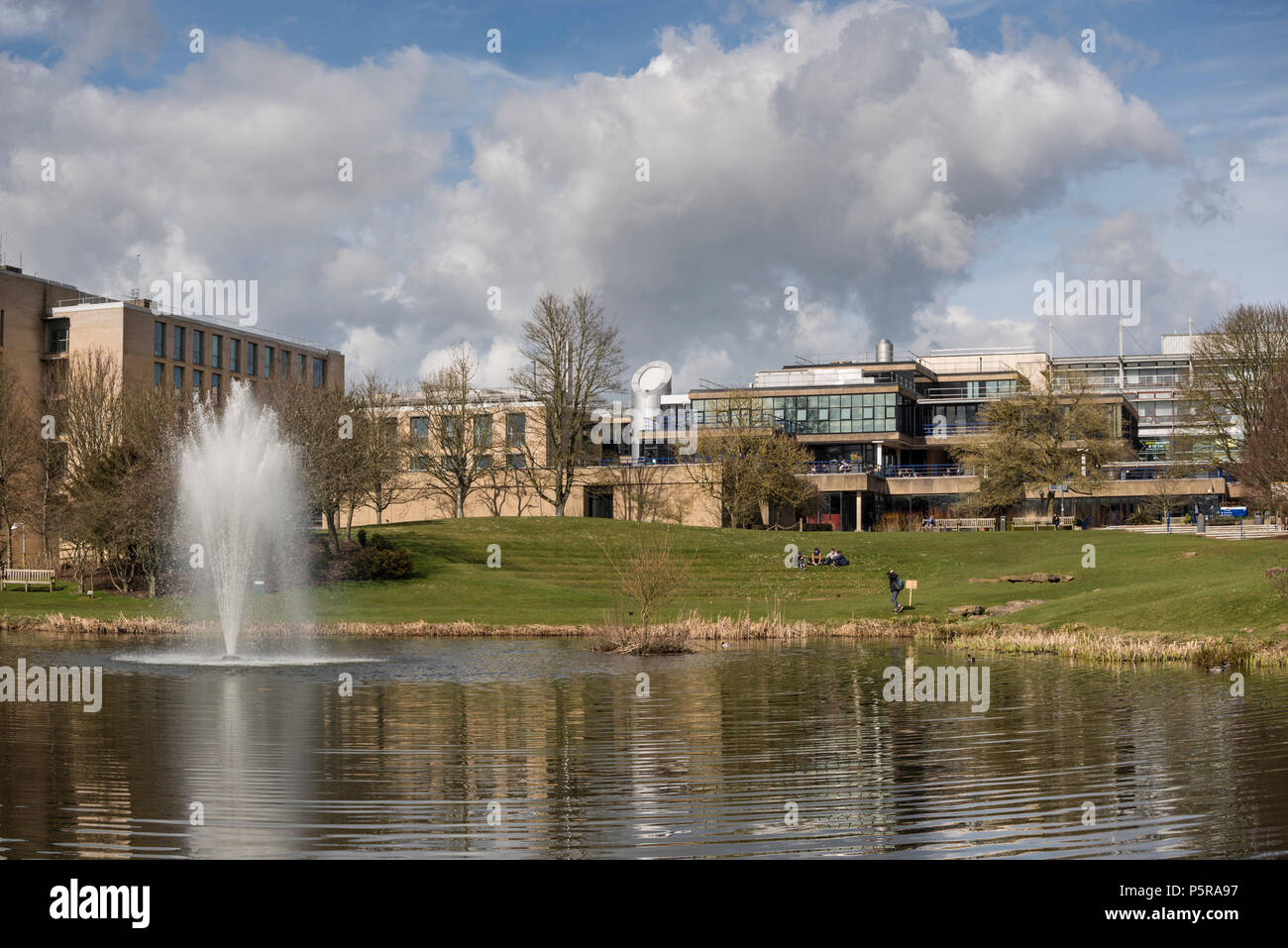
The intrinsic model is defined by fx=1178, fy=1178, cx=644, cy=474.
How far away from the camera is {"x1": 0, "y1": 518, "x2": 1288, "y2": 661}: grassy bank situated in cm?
3725

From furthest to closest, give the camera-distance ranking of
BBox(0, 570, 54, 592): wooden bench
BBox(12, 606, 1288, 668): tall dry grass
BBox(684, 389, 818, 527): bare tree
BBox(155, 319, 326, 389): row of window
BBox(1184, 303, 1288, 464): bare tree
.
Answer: BBox(155, 319, 326, 389): row of window, BBox(684, 389, 818, 527): bare tree, BBox(1184, 303, 1288, 464): bare tree, BBox(0, 570, 54, 592): wooden bench, BBox(12, 606, 1288, 668): tall dry grass

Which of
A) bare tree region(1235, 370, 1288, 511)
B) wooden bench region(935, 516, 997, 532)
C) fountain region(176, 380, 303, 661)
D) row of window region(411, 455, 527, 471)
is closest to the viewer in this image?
fountain region(176, 380, 303, 661)

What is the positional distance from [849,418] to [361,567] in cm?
6219

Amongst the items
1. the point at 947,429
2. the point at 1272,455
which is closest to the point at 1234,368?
the point at 1272,455

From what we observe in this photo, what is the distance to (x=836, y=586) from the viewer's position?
6206 centimetres

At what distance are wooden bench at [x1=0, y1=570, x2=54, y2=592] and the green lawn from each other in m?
1.78

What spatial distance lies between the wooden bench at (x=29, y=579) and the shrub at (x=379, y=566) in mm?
14108

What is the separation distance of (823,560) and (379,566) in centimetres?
2597

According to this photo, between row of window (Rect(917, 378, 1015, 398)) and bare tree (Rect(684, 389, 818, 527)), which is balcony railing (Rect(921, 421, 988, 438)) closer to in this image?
row of window (Rect(917, 378, 1015, 398))

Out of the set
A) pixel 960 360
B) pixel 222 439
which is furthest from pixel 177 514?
pixel 960 360

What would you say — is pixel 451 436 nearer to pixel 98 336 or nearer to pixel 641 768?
pixel 98 336

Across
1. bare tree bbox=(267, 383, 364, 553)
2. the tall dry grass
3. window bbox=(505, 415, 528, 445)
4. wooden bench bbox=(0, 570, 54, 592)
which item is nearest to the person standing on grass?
the tall dry grass
